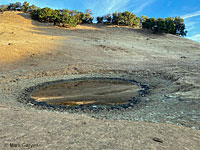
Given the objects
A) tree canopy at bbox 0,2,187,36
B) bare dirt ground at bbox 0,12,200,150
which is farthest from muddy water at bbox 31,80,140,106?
tree canopy at bbox 0,2,187,36

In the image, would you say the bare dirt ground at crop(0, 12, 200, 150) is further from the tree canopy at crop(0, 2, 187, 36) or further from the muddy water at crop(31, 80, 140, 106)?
the tree canopy at crop(0, 2, 187, 36)

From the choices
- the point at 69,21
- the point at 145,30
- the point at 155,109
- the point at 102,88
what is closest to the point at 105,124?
the point at 155,109

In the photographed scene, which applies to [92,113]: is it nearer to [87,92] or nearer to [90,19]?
[87,92]

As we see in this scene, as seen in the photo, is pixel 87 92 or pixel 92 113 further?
pixel 87 92

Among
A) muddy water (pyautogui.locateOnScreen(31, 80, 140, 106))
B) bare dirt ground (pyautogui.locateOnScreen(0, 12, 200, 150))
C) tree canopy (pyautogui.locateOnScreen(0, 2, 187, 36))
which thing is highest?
tree canopy (pyautogui.locateOnScreen(0, 2, 187, 36))

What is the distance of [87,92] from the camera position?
11.9m

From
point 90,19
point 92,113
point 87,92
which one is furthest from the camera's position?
point 90,19

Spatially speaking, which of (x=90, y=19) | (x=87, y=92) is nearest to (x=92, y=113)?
(x=87, y=92)

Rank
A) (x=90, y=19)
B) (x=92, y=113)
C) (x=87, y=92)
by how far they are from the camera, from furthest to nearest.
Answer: (x=90, y=19)
(x=87, y=92)
(x=92, y=113)

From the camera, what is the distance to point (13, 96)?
1088 cm

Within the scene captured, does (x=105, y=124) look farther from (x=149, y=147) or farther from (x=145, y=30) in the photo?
(x=145, y=30)

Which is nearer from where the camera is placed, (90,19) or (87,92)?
(87,92)

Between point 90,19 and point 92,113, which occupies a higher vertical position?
point 90,19

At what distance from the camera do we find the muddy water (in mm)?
10031
